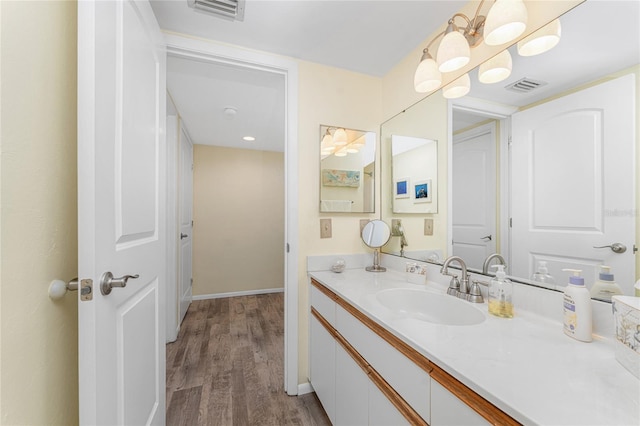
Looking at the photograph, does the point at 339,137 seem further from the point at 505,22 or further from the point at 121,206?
the point at 121,206

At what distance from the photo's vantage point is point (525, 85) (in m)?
1.03

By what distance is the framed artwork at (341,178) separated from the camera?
1.80 meters

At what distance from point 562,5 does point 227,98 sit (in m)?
→ 2.13

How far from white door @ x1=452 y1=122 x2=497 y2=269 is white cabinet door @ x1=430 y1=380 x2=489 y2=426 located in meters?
0.76

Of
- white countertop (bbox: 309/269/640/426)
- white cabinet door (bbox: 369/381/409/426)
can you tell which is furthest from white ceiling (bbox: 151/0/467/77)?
white cabinet door (bbox: 369/381/409/426)

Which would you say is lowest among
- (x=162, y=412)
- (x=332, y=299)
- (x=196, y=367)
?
(x=196, y=367)

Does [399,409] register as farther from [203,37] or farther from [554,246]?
[203,37]

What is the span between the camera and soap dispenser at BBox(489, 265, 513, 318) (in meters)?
0.93

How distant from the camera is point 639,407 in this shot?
48 cm

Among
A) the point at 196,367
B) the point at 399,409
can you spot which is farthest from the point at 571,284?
the point at 196,367

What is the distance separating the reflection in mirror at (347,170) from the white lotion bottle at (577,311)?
1.22 meters

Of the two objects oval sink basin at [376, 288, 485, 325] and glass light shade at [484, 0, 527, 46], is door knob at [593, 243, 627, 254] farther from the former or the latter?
glass light shade at [484, 0, 527, 46]

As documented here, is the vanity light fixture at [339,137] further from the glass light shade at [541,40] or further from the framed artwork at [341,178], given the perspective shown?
the glass light shade at [541,40]

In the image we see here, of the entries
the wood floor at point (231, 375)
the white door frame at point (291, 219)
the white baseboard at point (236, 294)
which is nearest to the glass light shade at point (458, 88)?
the white door frame at point (291, 219)
